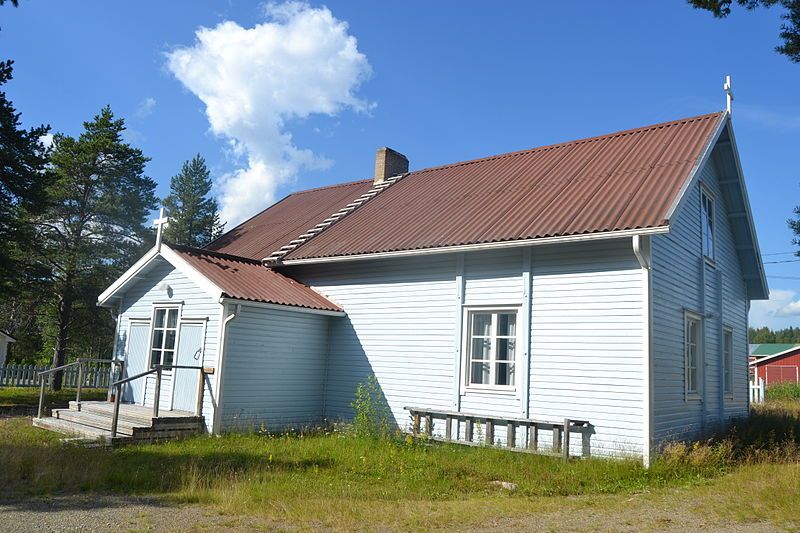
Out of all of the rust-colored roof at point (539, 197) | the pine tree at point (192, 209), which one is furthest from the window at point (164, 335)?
the pine tree at point (192, 209)

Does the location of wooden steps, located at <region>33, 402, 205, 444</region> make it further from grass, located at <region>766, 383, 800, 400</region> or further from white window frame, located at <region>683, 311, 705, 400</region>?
grass, located at <region>766, 383, 800, 400</region>

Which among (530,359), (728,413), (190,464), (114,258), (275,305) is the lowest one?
(190,464)

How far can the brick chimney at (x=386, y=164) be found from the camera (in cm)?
2092

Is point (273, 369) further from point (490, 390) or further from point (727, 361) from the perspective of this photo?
point (727, 361)

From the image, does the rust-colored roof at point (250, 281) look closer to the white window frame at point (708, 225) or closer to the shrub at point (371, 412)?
the shrub at point (371, 412)

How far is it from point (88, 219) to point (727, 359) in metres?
24.3

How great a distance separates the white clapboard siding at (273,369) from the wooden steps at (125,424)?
86 centimetres

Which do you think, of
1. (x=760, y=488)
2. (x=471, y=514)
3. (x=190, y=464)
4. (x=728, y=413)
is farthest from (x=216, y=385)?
(x=728, y=413)

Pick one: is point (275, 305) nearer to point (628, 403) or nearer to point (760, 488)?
point (628, 403)

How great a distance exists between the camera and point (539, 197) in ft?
46.1

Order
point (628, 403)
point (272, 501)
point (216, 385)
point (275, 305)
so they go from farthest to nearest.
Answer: point (275, 305) < point (216, 385) < point (628, 403) < point (272, 501)

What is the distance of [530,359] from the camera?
39.9ft

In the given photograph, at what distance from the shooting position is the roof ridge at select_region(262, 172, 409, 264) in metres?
16.9

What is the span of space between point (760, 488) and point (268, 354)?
9.59 meters
